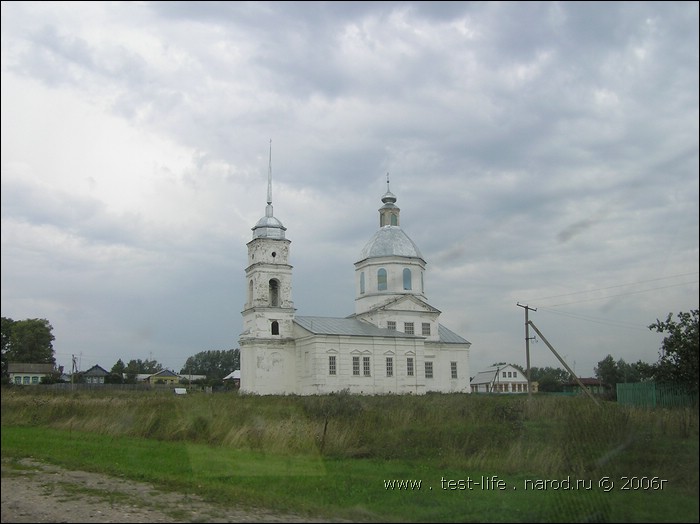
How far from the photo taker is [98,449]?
15.5 m

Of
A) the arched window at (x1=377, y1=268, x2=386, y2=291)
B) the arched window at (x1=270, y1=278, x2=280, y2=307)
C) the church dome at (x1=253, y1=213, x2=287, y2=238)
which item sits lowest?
the arched window at (x1=270, y1=278, x2=280, y2=307)

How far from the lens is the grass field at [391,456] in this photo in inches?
367

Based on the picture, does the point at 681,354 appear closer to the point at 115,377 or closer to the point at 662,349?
the point at 662,349

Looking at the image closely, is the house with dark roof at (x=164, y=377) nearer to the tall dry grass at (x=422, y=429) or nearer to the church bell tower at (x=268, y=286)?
the church bell tower at (x=268, y=286)

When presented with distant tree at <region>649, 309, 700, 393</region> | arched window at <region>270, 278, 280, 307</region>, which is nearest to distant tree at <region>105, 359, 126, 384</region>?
distant tree at <region>649, 309, 700, 393</region>

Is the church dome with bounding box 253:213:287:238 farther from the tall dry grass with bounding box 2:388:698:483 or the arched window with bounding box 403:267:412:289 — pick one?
the tall dry grass with bounding box 2:388:698:483

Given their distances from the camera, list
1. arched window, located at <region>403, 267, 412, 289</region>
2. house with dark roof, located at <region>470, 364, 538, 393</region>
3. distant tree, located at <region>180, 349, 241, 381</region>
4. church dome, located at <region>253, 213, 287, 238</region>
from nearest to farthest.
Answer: church dome, located at <region>253, 213, 287, 238</region> → arched window, located at <region>403, 267, 412, 289</region> → house with dark roof, located at <region>470, 364, 538, 393</region> → distant tree, located at <region>180, 349, 241, 381</region>

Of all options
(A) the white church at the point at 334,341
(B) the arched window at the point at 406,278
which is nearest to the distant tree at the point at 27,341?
(A) the white church at the point at 334,341

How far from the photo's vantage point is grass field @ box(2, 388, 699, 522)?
9320 millimetres

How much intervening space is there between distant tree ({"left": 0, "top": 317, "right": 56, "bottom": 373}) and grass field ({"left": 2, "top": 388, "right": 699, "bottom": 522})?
A: 61 centimetres

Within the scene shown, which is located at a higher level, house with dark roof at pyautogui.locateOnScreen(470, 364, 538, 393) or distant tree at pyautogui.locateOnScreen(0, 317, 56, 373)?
distant tree at pyautogui.locateOnScreen(0, 317, 56, 373)

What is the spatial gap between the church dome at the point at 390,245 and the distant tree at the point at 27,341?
159 feet

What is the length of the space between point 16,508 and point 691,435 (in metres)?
9.39

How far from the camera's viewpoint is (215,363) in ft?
355
